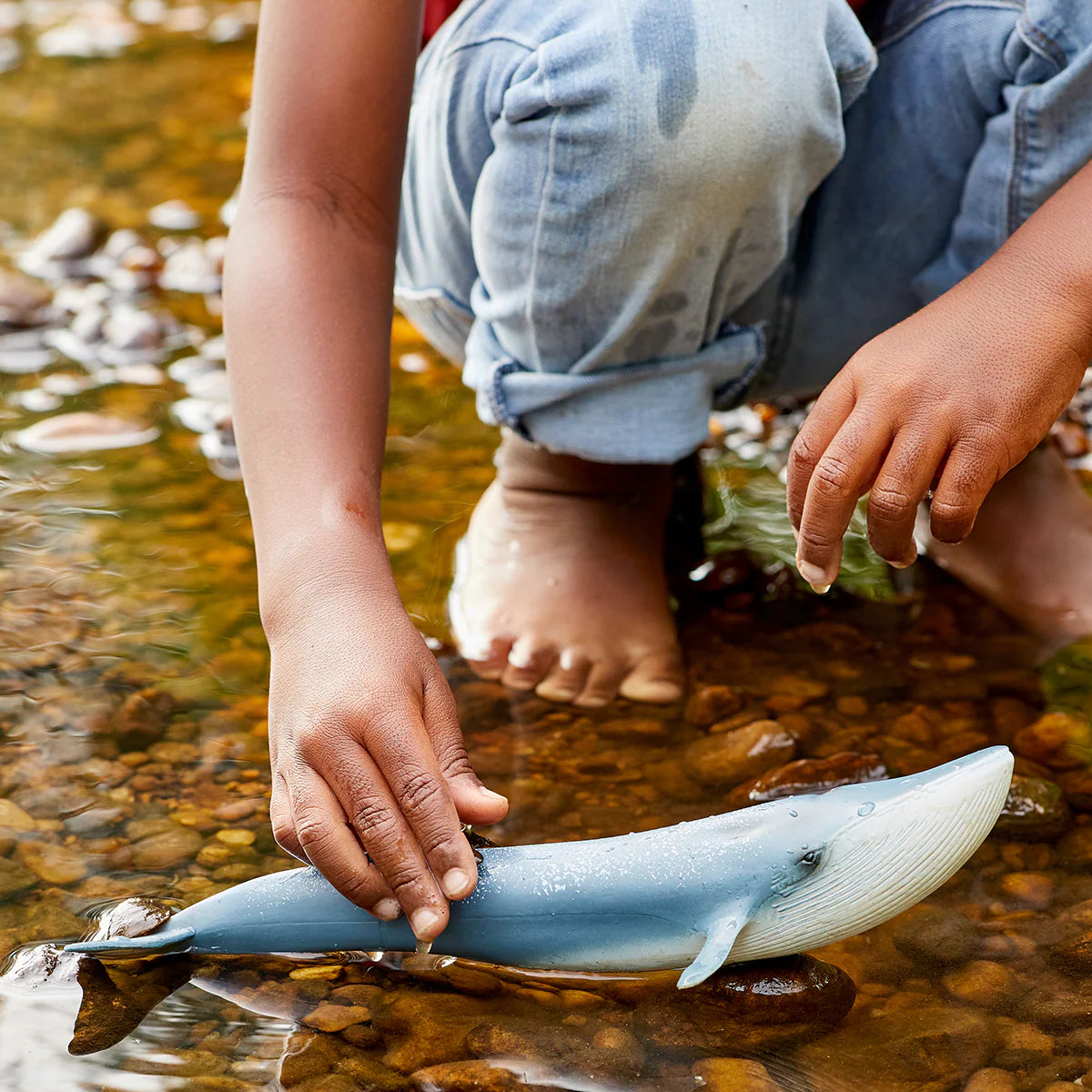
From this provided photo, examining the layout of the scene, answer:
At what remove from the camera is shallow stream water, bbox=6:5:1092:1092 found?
3.63ft

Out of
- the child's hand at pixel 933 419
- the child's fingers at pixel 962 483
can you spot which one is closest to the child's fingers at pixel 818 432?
the child's hand at pixel 933 419

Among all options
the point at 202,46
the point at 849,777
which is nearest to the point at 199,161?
the point at 202,46

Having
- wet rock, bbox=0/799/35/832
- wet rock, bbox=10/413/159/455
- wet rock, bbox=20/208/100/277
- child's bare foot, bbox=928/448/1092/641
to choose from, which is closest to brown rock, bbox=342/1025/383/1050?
wet rock, bbox=0/799/35/832

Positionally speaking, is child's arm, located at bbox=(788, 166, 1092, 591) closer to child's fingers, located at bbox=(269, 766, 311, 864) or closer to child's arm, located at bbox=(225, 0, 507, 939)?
child's arm, located at bbox=(225, 0, 507, 939)

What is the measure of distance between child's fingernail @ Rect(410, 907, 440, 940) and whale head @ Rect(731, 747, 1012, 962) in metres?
0.24

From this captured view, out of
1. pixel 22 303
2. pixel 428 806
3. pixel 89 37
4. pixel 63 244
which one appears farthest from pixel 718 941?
pixel 89 37

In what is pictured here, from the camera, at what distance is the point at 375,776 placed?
1.12 meters

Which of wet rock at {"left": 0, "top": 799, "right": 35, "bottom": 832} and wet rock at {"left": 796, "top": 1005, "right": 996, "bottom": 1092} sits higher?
wet rock at {"left": 796, "top": 1005, "right": 996, "bottom": 1092}

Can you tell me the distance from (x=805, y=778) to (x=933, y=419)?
419 mm

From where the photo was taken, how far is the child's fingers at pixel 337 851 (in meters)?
1.11

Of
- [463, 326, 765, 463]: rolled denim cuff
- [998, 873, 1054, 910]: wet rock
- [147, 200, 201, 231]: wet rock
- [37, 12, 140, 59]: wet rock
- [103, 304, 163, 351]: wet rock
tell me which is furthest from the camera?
[37, 12, 140, 59]: wet rock

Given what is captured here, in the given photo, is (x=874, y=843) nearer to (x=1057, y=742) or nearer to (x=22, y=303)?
(x=1057, y=742)

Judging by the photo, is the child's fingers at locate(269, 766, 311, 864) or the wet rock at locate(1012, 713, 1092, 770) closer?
the child's fingers at locate(269, 766, 311, 864)

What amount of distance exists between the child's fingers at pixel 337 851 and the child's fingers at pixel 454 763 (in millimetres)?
88
